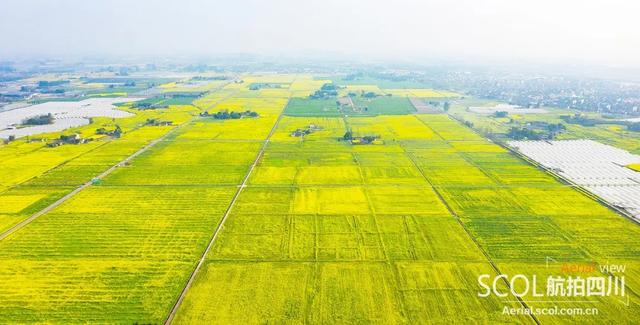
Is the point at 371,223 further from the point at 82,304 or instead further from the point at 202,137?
the point at 202,137

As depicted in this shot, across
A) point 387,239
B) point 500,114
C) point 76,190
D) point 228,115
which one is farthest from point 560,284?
point 228,115

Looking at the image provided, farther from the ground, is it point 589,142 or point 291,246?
point 589,142

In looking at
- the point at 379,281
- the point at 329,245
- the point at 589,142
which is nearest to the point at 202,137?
the point at 329,245

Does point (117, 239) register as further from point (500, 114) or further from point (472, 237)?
point (500, 114)

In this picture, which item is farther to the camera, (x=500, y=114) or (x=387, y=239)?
(x=500, y=114)

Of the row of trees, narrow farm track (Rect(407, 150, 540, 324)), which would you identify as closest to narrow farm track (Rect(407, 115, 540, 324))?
narrow farm track (Rect(407, 150, 540, 324))

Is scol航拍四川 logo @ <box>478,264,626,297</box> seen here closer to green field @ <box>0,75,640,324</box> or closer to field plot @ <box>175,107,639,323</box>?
green field @ <box>0,75,640,324</box>

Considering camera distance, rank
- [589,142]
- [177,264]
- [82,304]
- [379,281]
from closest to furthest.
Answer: [82,304] → [379,281] → [177,264] → [589,142]

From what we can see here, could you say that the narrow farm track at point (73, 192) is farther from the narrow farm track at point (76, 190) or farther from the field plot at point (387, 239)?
the field plot at point (387, 239)
